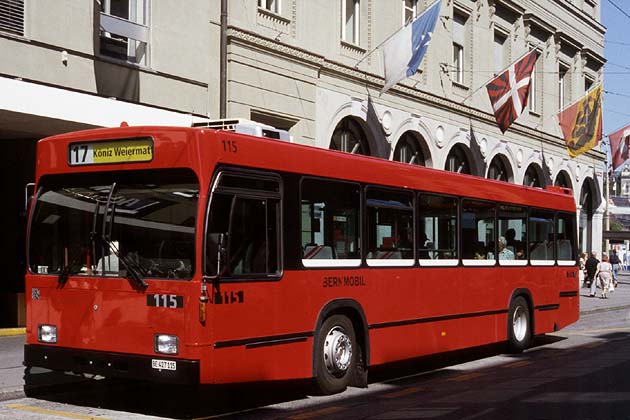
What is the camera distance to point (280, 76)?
21828mm

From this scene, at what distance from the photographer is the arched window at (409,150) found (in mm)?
27688

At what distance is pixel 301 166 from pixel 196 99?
9919 mm

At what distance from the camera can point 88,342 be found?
9297 mm

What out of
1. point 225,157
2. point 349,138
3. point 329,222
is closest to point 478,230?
point 329,222

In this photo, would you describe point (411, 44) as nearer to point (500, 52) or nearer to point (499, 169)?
point (500, 52)

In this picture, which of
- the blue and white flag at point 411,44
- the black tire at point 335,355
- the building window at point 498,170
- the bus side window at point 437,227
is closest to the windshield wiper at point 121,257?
the black tire at point 335,355

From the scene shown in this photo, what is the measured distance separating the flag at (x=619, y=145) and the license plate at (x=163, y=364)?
29189 millimetres

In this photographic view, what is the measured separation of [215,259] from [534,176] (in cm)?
3105

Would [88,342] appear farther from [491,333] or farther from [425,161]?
[425,161]

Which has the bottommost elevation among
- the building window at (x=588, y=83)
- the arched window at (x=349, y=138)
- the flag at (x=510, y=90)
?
the arched window at (x=349, y=138)

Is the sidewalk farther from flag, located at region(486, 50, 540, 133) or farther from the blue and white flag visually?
the blue and white flag

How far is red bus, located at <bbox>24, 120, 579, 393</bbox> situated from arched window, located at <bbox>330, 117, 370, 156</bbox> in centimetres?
1254

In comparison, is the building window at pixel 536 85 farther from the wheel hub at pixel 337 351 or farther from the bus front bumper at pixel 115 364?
the bus front bumper at pixel 115 364

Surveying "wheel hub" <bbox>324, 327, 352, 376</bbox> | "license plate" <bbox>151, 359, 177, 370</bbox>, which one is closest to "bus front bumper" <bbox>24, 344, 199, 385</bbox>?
"license plate" <bbox>151, 359, 177, 370</bbox>
